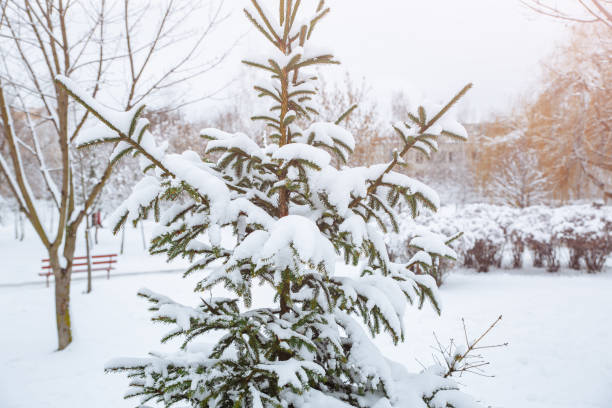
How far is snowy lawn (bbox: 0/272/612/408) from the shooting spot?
464 cm

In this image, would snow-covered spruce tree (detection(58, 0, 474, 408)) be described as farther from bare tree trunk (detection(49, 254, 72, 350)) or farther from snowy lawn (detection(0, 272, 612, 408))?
bare tree trunk (detection(49, 254, 72, 350))

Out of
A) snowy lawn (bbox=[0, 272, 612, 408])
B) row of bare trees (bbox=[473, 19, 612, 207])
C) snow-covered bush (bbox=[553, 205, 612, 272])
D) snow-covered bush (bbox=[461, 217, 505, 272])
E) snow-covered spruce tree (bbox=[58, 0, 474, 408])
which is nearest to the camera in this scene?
snow-covered spruce tree (bbox=[58, 0, 474, 408])

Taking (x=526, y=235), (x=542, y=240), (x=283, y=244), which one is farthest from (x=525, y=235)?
(x=283, y=244)

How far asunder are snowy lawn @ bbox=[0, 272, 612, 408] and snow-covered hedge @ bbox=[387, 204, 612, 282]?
85 centimetres

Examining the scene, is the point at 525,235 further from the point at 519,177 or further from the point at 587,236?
the point at 519,177

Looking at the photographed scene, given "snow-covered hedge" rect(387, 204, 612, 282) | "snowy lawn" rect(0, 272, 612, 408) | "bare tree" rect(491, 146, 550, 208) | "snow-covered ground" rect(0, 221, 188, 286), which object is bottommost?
"snowy lawn" rect(0, 272, 612, 408)

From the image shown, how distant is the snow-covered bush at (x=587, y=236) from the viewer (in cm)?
997

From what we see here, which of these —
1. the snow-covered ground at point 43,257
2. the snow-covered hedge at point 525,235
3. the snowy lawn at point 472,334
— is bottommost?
the snowy lawn at point 472,334

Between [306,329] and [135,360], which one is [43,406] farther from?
[306,329]

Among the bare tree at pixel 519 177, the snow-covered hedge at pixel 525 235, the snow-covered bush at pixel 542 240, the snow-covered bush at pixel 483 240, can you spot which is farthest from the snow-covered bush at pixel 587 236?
the bare tree at pixel 519 177

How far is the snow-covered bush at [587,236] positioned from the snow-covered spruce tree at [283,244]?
1049cm

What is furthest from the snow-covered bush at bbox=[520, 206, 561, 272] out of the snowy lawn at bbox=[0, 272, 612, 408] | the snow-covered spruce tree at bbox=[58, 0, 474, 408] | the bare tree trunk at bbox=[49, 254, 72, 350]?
the bare tree trunk at bbox=[49, 254, 72, 350]

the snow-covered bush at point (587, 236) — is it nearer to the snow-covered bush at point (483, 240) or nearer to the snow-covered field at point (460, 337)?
the snow-covered field at point (460, 337)

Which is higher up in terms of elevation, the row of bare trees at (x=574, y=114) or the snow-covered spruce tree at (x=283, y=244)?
the row of bare trees at (x=574, y=114)
